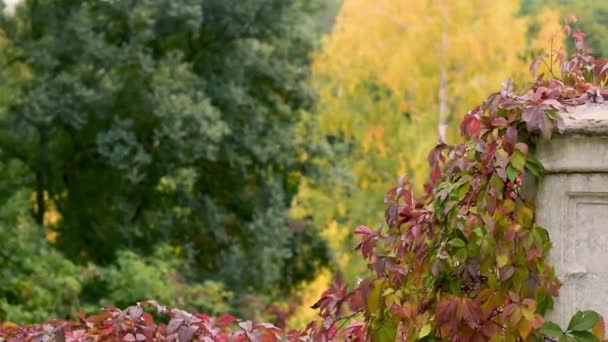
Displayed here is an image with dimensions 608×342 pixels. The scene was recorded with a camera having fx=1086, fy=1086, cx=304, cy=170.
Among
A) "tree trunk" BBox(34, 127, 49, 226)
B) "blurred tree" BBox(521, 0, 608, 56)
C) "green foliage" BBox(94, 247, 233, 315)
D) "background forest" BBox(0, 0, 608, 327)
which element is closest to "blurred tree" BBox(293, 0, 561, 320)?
"background forest" BBox(0, 0, 608, 327)

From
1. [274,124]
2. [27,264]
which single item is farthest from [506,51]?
[27,264]

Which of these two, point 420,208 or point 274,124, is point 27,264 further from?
point 420,208

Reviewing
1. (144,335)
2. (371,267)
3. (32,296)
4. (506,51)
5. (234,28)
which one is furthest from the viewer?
(506,51)

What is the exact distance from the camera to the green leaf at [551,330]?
2225 mm

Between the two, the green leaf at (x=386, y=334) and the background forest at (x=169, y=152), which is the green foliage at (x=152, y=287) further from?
the green leaf at (x=386, y=334)

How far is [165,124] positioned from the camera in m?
13.1

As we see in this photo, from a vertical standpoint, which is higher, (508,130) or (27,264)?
(508,130)

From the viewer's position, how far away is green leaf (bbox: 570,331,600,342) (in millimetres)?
2208

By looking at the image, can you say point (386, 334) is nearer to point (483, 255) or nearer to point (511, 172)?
point (483, 255)

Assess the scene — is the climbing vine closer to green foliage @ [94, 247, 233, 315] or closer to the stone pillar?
the stone pillar

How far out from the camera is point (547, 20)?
59.1ft

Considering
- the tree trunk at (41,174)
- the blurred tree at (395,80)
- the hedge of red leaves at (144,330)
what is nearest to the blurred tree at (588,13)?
the blurred tree at (395,80)

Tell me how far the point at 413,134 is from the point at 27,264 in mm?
8276

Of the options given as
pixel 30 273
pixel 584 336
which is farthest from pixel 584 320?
pixel 30 273
